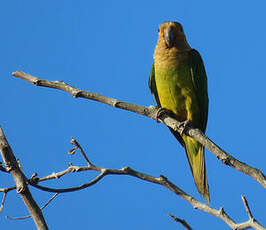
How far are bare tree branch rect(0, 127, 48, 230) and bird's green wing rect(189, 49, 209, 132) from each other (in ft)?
10.7

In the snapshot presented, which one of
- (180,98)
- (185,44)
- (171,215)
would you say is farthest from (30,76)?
(185,44)

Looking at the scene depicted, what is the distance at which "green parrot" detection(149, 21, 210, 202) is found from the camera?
5.50m

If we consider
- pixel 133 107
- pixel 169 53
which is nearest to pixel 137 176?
pixel 133 107

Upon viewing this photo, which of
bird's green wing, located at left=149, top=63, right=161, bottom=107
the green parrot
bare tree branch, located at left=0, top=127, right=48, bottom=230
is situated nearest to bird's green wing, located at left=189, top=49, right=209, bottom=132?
the green parrot

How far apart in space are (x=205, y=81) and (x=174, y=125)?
1371 mm

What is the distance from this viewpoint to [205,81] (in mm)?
5715

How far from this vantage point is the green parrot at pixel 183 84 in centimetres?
550

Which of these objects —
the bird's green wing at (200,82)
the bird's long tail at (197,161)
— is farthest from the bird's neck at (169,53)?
the bird's long tail at (197,161)

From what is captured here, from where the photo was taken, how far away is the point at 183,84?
5.50 meters

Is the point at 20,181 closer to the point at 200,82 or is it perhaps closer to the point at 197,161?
the point at 197,161

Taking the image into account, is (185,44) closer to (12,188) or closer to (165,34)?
(165,34)

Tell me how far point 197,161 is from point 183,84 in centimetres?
107

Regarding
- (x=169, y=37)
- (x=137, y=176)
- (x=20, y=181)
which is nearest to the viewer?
(x=20, y=181)

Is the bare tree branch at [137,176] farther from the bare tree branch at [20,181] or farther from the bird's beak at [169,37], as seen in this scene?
the bird's beak at [169,37]
